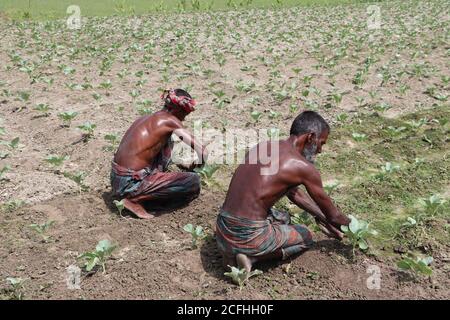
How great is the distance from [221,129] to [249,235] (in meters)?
3.80

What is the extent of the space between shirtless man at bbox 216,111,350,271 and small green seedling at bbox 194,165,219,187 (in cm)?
154

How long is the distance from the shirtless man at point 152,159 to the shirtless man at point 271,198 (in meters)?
1.18

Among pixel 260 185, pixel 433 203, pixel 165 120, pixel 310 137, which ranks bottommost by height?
pixel 433 203

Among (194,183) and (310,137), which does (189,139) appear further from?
(310,137)

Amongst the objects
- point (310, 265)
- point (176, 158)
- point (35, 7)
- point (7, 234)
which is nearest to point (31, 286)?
point (7, 234)

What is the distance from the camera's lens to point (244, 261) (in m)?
3.95

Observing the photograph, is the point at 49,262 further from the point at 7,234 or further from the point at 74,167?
the point at 74,167

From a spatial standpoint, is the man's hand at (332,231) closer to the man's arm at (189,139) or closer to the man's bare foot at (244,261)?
the man's bare foot at (244,261)

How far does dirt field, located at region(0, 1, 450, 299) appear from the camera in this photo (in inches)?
163

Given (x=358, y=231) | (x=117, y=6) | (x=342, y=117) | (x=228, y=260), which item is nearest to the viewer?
(x=358, y=231)

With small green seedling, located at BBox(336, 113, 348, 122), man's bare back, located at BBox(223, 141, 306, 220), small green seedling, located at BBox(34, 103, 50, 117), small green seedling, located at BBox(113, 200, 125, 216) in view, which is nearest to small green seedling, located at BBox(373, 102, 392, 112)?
small green seedling, located at BBox(336, 113, 348, 122)

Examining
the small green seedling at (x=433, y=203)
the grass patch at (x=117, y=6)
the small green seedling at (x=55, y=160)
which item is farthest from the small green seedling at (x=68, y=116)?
the grass patch at (x=117, y=6)

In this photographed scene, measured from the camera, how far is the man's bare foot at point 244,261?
395 cm

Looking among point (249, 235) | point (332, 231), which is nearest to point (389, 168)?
point (332, 231)
